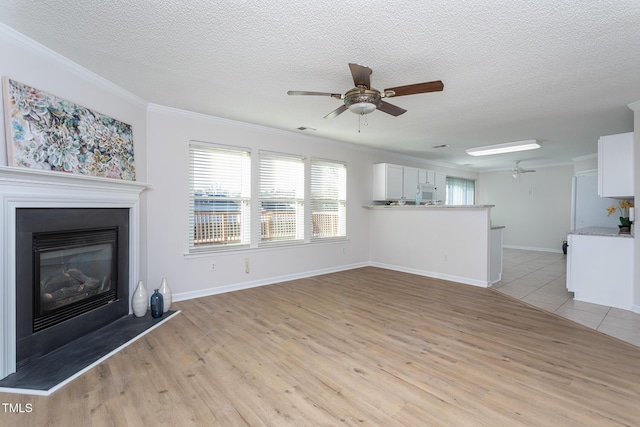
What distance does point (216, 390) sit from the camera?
201 cm

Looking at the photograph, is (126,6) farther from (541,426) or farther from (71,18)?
(541,426)

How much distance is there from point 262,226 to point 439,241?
10.4 feet

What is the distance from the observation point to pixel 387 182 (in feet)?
20.8

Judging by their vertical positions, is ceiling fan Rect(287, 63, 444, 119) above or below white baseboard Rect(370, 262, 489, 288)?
above

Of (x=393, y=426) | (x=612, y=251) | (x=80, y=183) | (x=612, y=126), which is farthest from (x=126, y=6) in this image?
(x=612, y=126)

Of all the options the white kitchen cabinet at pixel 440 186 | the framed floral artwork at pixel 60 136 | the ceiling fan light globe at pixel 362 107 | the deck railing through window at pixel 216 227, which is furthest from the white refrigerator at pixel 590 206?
the framed floral artwork at pixel 60 136

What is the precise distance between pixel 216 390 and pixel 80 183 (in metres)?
2.19

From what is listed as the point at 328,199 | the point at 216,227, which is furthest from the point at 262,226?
the point at 328,199

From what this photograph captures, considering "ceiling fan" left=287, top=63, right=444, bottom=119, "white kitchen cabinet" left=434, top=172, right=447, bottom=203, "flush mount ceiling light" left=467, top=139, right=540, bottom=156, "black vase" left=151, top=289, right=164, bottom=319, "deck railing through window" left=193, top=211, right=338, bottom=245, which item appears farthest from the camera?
"white kitchen cabinet" left=434, top=172, right=447, bottom=203

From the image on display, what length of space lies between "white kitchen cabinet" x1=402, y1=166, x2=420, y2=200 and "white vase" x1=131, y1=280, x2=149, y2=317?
5.28 meters

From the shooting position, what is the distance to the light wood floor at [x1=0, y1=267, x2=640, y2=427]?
69.4 inches

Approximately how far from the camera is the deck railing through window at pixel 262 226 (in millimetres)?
4246

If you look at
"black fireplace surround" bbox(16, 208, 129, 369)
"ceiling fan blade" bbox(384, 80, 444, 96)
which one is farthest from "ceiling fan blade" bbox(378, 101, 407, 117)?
"black fireplace surround" bbox(16, 208, 129, 369)

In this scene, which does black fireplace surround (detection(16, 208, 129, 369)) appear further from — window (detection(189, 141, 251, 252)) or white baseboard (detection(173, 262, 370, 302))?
window (detection(189, 141, 251, 252))
